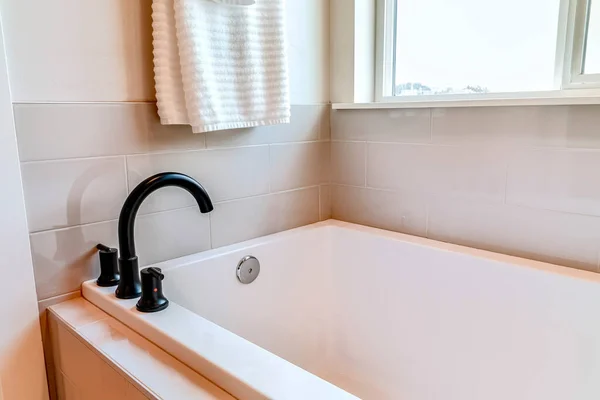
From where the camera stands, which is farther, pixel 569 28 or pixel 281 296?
pixel 281 296

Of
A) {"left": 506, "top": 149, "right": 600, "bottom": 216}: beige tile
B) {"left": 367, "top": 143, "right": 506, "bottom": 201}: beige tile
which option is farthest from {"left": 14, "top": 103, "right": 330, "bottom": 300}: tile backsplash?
{"left": 506, "top": 149, "right": 600, "bottom": 216}: beige tile

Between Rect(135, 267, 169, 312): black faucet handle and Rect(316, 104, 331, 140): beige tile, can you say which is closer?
Rect(135, 267, 169, 312): black faucet handle

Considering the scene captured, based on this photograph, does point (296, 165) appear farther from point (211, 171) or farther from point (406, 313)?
point (406, 313)

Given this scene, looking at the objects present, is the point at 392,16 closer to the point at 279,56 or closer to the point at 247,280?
the point at 279,56

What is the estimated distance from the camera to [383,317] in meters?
1.38

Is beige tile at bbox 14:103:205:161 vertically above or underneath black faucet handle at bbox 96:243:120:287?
above

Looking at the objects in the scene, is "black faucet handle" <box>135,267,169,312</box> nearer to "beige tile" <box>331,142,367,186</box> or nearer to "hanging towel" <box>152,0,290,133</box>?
"hanging towel" <box>152,0,290,133</box>

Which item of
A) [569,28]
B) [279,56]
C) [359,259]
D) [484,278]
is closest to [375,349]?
[359,259]

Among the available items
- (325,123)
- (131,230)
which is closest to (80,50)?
(131,230)

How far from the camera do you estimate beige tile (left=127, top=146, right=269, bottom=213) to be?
3.81 ft

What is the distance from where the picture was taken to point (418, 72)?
5.06 feet

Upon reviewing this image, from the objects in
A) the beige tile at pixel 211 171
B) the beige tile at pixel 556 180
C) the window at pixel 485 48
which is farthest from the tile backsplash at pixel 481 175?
the beige tile at pixel 211 171

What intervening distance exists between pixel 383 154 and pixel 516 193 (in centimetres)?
43

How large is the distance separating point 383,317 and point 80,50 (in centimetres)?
106
